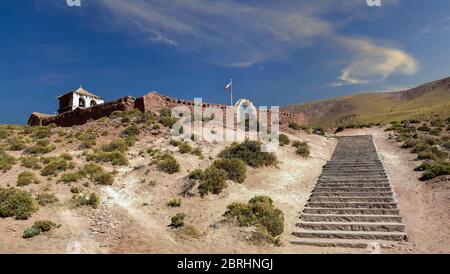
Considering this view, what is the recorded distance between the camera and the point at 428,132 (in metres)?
38.4

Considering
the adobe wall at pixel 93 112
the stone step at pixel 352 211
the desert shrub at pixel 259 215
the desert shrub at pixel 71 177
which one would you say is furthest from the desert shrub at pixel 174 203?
the adobe wall at pixel 93 112

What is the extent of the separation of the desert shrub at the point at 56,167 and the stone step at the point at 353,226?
12.0m

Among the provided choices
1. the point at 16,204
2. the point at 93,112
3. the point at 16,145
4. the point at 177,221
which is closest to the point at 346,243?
the point at 177,221

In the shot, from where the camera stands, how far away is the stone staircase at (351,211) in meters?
13.4

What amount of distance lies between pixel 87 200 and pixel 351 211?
36.5 feet

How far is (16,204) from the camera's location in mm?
14242

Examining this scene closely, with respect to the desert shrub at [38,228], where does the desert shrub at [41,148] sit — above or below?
above

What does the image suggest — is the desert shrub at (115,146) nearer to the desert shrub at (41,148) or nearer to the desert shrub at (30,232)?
the desert shrub at (41,148)

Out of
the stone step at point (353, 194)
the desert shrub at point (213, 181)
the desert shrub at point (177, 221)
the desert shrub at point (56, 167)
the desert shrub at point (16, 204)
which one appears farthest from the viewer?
the desert shrub at point (56, 167)

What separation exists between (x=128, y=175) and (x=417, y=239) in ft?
45.0

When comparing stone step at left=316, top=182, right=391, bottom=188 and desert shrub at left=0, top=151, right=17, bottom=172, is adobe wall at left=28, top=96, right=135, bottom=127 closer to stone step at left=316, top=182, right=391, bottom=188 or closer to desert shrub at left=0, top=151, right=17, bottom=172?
desert shrub at left=0, top=151, right=17, bottom=172

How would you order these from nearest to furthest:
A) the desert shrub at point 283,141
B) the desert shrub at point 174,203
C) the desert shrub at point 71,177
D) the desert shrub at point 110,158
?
the desert shrub at point 174,203 < the desert shrub at point 71,177 < the desert shrub at point 110,158 < the desert shrub at point 283,141
